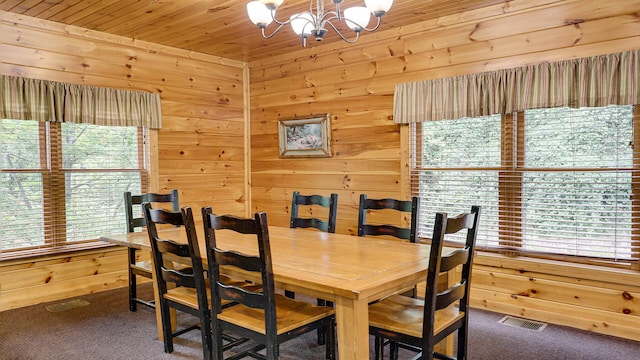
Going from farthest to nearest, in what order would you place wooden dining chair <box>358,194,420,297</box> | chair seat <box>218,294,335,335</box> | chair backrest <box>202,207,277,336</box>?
wooden dining chair <box>358,194,420,297</box> → chair seat <box>218,294,335,335</box> → chair backrest <box>202,207,277,336</box>

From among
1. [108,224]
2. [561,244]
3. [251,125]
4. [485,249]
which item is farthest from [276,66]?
[561,244]

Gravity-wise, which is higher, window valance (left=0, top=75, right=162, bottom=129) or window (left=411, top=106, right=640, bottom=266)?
window valance (left=0, top=75, right=162, bottom=129)

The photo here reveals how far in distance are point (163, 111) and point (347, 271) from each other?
10.8 ft

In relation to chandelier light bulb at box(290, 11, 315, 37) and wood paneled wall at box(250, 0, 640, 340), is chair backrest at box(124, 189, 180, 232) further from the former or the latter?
chandelier light bulb at box(290, 11, 315, 37)

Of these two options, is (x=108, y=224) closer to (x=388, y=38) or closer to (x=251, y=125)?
(x=251, y=125)

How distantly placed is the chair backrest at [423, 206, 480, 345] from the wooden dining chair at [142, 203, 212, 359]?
1193 millimetres

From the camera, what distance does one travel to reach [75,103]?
4035 mm

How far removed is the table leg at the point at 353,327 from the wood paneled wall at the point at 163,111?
10.1ft

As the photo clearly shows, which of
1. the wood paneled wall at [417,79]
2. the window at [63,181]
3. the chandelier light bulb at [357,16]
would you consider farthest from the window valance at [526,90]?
the window at [63,181]

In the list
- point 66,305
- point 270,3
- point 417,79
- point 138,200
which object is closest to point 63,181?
point 138,200

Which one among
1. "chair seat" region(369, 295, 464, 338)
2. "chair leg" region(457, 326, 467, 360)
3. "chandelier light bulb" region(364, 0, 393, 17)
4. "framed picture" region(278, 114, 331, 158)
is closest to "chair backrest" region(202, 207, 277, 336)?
"chair seat" region(369, 295, 464, 338)

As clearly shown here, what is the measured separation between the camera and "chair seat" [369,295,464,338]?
7.14ft

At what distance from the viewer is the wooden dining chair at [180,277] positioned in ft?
8.22

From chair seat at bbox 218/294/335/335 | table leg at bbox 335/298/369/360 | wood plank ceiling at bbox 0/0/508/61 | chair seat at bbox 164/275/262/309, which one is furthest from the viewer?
wood plank ceiling at bbox 0/0/508/61
